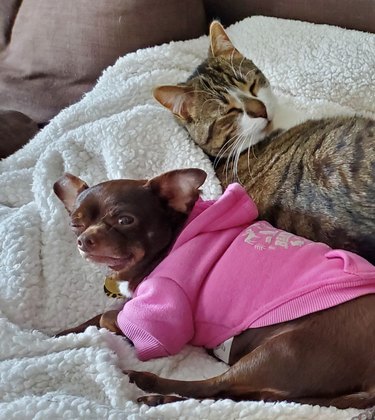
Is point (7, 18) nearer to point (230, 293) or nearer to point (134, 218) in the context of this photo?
point (134, 218)

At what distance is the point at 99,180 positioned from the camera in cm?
170

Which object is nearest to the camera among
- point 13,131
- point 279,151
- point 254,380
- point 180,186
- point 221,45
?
point 254,380

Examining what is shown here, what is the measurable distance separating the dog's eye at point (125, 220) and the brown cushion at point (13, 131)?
82 cm

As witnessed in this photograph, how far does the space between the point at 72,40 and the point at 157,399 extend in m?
1.26

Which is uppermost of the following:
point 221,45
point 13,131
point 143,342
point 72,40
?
point 221,45

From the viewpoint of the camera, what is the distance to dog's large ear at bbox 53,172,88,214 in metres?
1.44

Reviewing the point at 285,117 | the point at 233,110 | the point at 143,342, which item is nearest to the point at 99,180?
the point at 233,110

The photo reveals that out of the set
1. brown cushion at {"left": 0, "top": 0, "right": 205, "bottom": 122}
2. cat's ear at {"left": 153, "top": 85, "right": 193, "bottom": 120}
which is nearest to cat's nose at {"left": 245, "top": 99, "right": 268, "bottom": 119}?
cat's ear at {"left": 153, "top": 85, "right": 193, "bottom": 120}

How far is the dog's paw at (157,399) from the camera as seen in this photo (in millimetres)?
1115

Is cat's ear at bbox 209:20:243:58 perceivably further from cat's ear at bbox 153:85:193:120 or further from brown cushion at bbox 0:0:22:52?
brown cushion at bbox 0:0:22:52

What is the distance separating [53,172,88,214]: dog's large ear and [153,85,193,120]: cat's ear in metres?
0.34

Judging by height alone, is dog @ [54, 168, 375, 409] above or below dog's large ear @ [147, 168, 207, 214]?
below

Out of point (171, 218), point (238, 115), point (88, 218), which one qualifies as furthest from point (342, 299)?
point (238, 115)

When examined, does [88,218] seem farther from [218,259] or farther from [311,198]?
[311,198]
